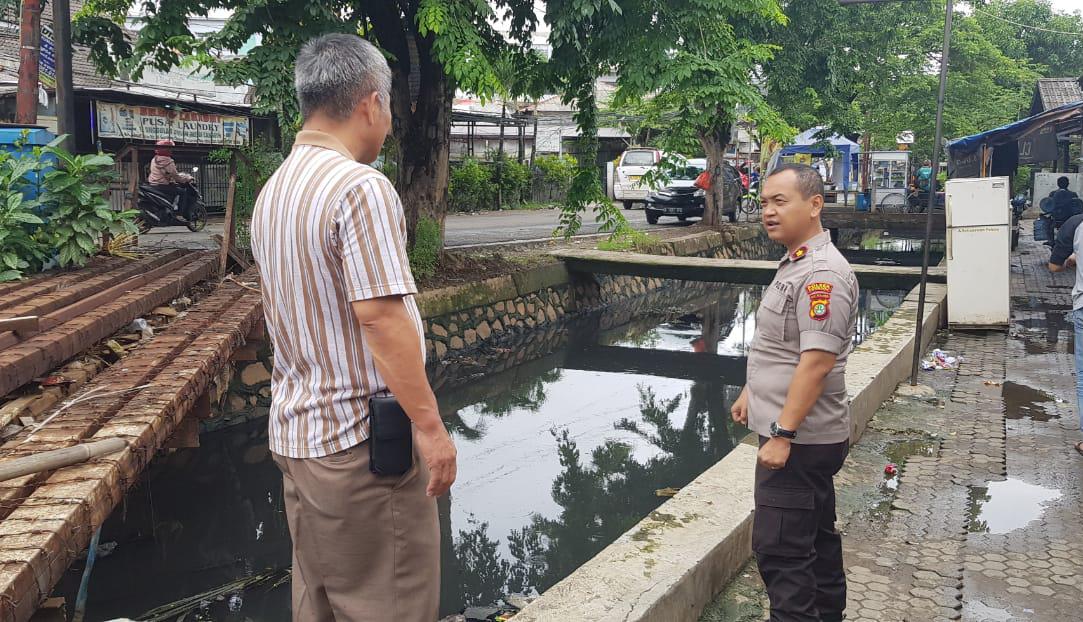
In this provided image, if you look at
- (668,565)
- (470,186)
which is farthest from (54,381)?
(470,186)

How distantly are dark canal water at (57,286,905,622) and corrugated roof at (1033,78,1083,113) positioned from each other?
37.4 ft

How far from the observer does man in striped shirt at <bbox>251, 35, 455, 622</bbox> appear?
1811 millimetres

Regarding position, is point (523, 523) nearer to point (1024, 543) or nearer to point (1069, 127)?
point (1024, 543)

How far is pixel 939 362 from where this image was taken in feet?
24.3

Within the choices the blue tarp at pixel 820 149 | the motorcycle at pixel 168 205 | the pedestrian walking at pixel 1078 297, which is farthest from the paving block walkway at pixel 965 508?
the blue tarp at pixel 820 149

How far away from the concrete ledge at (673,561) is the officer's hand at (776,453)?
52 cm

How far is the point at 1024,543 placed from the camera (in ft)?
12.7

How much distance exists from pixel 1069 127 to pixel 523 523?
11827mm

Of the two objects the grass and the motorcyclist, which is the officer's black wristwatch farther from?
the motorcyclist

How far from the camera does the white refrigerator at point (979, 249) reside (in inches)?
341

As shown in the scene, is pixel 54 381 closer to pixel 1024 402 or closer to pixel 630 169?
pixel 1024 402

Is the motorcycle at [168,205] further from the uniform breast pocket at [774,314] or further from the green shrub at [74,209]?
the uniform breast pocket at [774,314]

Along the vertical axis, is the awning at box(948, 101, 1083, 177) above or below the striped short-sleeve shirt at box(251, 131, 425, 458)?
above

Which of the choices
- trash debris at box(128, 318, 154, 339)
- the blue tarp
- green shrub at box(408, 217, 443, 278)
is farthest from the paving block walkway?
the blue tarp
